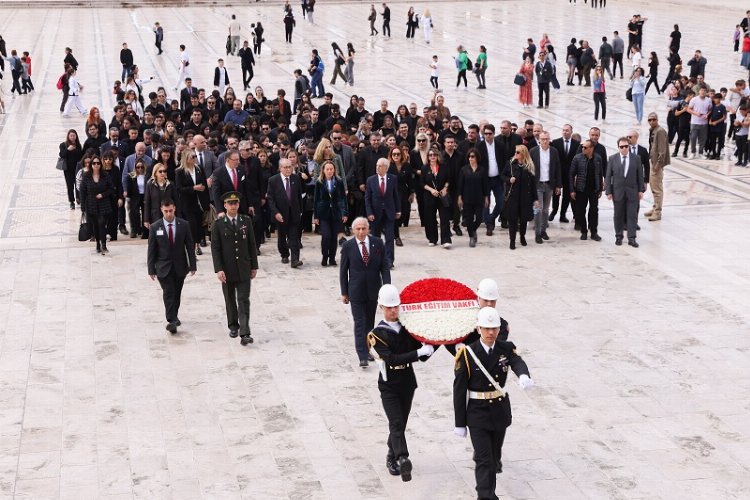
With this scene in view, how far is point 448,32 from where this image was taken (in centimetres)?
4912

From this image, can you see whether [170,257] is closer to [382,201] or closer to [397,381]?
[382,201]

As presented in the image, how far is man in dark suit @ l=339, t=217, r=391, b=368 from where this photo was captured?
12453 millimetres

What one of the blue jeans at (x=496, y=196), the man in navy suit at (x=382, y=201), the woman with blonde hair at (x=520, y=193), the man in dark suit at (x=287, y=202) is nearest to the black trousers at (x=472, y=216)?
the blue jeans at (x=496, y=196)

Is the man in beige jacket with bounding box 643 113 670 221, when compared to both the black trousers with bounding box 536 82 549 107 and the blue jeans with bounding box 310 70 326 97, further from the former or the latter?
the blue jeans with bounding box 310 70 326 97

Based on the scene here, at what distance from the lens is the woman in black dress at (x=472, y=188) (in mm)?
17828

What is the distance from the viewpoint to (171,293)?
1400cm

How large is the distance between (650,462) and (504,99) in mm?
22897

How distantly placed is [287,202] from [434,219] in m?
2.34

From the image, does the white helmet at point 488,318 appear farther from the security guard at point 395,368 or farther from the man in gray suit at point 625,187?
the man in gray suit at point 625,187

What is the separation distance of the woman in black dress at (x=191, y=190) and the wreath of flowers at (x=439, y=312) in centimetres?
801

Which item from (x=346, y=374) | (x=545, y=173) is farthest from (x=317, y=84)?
(x=346, y=374)

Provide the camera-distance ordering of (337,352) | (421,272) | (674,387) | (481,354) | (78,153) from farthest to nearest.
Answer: (78,153) → (421,272) → (337,352) → (674,387) → (481,354)

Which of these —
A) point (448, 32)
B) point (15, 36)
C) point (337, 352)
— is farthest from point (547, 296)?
point (15, 36)

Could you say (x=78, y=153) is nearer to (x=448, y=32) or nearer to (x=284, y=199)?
(x=284, y=199)
